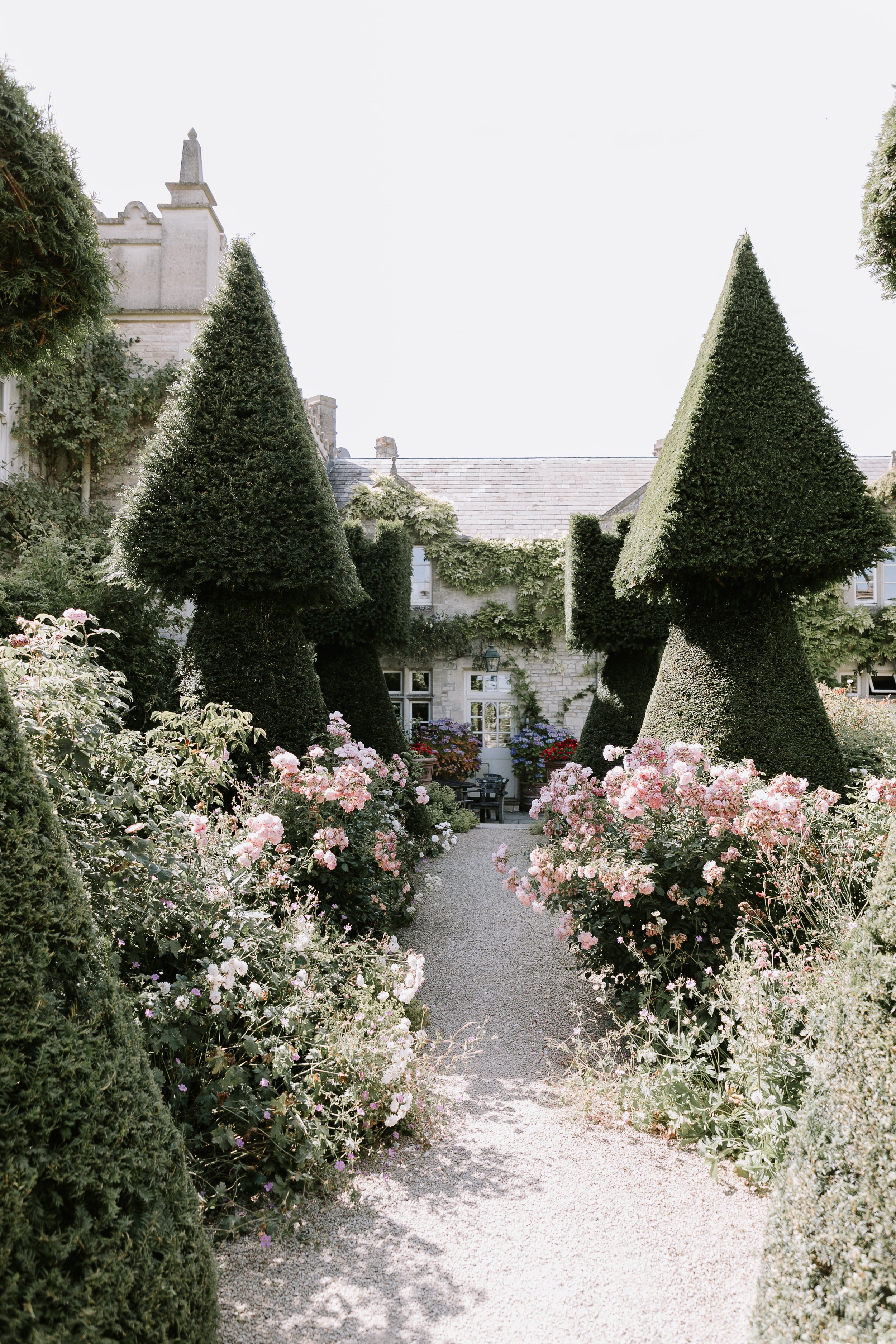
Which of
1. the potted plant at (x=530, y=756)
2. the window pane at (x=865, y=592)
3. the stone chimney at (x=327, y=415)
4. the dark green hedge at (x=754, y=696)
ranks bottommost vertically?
the potted plant at (x=530, y=756)

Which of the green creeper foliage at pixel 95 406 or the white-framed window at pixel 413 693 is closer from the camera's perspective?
the green creeper foliage at pixel 95 406

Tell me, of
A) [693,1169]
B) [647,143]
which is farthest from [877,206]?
[693,1169]

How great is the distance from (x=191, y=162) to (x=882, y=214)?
10973 millimetres

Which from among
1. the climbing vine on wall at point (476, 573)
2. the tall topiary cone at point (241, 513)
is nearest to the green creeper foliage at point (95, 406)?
the climbing vine on wall at point (476, 573)

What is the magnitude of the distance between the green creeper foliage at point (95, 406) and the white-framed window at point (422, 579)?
18.6 ft

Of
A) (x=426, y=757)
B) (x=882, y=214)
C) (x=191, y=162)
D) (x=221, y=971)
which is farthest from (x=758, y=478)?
(x=191, y=162)

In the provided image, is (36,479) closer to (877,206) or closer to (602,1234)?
(877,206)

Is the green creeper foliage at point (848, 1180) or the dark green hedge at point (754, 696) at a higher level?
the dark green hedge at point (754, 696)

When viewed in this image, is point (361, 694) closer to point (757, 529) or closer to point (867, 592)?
point (757, 529)

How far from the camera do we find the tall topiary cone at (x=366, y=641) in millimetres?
8617

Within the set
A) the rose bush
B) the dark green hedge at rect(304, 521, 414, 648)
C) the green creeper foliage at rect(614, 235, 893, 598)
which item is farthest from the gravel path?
the dark green hedge at rect(304, 521, 414, 648)

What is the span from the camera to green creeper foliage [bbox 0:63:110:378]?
2.95m

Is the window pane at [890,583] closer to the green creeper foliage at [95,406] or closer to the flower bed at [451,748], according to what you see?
the flower bed at [451,748]

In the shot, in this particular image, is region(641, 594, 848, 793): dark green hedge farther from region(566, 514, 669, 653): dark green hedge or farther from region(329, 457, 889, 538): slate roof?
region(329, 457, 889, 538): slate roof
